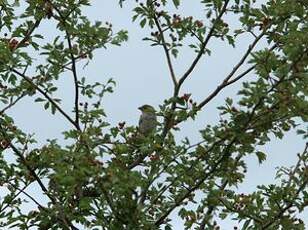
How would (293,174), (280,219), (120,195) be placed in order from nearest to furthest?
(120,195) → (280,219) → (293,174)

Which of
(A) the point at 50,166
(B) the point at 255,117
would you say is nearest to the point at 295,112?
(B) the point at 255,117

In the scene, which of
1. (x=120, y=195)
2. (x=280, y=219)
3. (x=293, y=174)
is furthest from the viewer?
(x=293, y=174)

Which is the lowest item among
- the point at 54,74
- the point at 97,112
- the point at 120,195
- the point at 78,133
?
the point at 120,195

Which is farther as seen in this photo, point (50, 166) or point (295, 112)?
point (50, 166)

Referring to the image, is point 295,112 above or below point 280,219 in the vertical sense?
above

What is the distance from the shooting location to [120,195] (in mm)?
8898

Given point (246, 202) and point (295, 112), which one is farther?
point (246, 202)

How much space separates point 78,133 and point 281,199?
2844 mm

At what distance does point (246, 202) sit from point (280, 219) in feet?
2.15

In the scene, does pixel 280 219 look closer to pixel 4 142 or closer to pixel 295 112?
pixel 295 112

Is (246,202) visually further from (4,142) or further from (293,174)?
(4,142)

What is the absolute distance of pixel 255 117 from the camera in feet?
30.2

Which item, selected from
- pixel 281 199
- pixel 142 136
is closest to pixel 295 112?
pixel 281 199

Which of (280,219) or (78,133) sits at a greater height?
(78,133)
